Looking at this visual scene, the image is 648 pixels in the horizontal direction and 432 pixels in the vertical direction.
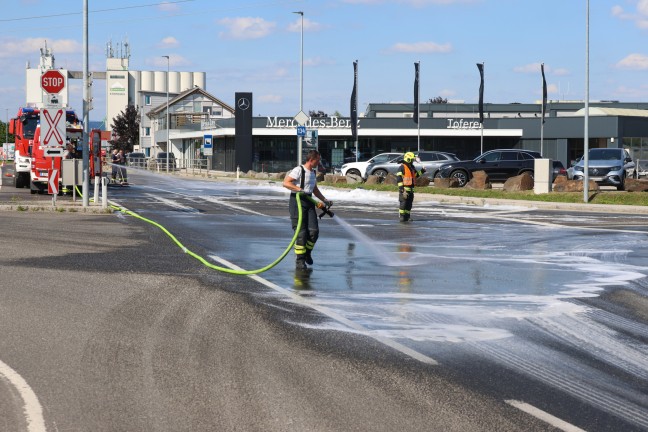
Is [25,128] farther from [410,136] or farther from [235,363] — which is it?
[410,136]

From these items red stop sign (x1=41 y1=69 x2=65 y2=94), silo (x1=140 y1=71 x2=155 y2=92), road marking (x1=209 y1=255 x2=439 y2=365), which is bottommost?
road marking (x1=209 y1=255 x2=439 y2=365)

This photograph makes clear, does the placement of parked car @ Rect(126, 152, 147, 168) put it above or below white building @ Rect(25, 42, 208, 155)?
below

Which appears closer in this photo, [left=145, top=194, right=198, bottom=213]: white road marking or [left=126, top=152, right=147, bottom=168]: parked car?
[left=145, top=194, right=198, bottom=213]: white road marking

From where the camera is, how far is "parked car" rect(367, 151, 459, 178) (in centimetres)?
4750

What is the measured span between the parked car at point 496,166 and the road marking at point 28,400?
36.0m

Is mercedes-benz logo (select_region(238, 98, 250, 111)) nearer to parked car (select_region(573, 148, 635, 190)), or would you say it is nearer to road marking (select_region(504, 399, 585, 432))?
parked car (select_region(573, 148, 635, 190))

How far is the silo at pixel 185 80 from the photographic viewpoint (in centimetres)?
16462

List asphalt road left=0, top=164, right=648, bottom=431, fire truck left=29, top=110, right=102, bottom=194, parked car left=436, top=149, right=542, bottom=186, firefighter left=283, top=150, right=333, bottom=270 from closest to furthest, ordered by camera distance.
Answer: asphalt road left=0, top=164, right=648, bottom=431 < firefighter left=283, top=150, right=333, bottom=270 < fire truck left=29, top=110, right=102, bottom=194 < parked car left=436, top=149, right=542, bottom=186

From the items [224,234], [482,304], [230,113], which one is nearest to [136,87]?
[230,113]

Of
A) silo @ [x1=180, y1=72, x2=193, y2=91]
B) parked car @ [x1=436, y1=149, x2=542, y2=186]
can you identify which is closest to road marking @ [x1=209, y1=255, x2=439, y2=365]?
parked car @ [x1=436, y1=149, x2=542, y2=186]

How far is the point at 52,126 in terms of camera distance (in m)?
25.0

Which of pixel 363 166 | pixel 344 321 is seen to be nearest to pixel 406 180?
pixel 344 321

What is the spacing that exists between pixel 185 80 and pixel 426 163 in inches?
4830

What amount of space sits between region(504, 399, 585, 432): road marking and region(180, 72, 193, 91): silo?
161 m
